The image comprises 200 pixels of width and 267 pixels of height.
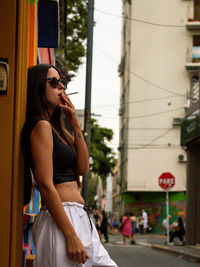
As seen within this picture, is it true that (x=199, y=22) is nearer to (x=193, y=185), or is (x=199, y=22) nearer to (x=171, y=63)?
(x=171, y=63)

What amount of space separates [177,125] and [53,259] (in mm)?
41958

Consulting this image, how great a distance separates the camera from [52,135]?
3.37 metres

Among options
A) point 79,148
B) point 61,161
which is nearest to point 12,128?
point 61,161

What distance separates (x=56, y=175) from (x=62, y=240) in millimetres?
380

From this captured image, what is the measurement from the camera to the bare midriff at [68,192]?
333 centimetres

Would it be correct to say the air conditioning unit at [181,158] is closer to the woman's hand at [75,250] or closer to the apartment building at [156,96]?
the apartment building at [156,96]

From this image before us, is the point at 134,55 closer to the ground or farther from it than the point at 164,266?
farther from it

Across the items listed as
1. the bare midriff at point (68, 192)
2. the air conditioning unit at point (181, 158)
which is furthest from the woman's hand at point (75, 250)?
the air conditioning unit at point (181, 158)

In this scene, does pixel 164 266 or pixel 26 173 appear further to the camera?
pixel 164 266

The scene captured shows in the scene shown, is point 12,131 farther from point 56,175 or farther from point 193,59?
point 193,59

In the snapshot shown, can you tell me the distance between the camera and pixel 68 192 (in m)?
3.36

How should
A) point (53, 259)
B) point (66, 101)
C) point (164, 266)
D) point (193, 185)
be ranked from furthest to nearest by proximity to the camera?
point (193, 185) → point (164, 266) → point (66, 101) → point (53, 259)

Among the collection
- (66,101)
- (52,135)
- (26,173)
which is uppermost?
(66,101)

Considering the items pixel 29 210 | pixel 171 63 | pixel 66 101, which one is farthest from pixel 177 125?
pixel 66 101
